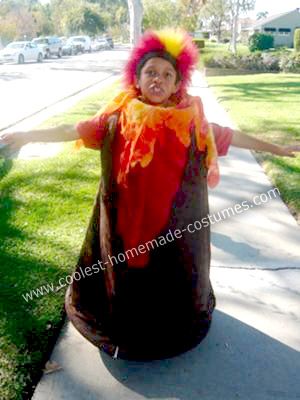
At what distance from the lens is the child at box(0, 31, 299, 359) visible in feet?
7.29

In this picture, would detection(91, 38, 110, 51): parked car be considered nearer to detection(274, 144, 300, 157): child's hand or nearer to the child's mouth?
detection(274, 144, 300, 157): child's hand

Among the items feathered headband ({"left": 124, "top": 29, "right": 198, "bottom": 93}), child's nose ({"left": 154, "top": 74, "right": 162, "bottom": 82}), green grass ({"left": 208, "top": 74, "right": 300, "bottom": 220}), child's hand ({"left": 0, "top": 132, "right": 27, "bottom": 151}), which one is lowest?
green grass ({"left": 208, "top": 74, "right": 300, "bottom": 220})

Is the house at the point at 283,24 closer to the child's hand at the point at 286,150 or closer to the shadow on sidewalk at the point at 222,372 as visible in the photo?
the child's hand at the point at 286,150

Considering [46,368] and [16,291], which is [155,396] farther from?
[16,291]

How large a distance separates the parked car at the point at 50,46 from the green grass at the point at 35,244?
1222 inches

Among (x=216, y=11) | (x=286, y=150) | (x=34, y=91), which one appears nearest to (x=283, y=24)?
(x=216, y=11)

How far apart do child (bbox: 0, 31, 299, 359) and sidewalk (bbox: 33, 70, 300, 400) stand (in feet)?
0.36

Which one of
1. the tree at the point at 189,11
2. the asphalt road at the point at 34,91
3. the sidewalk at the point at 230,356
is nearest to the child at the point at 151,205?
the sidewalk at the point at 230,356

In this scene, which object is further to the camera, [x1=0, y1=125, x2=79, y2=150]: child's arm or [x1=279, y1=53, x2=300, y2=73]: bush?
[x1=279, y1=53, x2=300, y2=73]: bush

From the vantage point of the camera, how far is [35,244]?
3.85m

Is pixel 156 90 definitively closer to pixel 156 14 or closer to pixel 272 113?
pixel 272 113

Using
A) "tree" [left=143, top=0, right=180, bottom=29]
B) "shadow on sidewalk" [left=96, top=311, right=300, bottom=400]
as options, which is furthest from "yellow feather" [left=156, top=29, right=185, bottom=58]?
"tree" [left=143, top=0, right=180, bottom=29]

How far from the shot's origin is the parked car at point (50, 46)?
115ft

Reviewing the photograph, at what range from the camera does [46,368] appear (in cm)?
247
